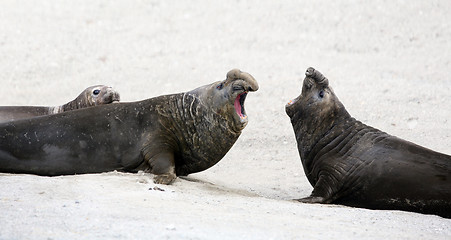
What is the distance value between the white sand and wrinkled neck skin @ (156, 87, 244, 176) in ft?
0.84

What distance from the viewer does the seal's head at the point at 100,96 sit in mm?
8602

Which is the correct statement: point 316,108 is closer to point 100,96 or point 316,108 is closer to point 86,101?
point 100,96

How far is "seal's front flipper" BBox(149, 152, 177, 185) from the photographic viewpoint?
263 inches

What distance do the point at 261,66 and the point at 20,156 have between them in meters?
6.40

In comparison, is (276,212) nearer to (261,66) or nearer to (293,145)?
(293,145)

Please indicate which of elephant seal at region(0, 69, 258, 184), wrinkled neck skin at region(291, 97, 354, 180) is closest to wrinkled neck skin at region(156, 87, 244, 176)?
elephant seal at region(0, 69, 258, 184)

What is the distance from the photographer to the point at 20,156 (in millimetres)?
7035

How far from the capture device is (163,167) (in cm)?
686

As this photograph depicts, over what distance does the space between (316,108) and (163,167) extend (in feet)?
5.93

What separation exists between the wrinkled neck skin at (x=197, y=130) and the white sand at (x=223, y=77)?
257mm

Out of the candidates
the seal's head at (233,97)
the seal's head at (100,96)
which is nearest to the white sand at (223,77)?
the seal's head at (233,97)

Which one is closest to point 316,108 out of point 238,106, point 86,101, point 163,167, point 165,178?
point 238,106

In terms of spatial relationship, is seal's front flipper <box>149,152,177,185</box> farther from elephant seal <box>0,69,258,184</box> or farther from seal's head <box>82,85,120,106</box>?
seal's head <box>82,85,120,106</box>

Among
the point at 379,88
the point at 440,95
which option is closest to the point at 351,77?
the point at 379,88
